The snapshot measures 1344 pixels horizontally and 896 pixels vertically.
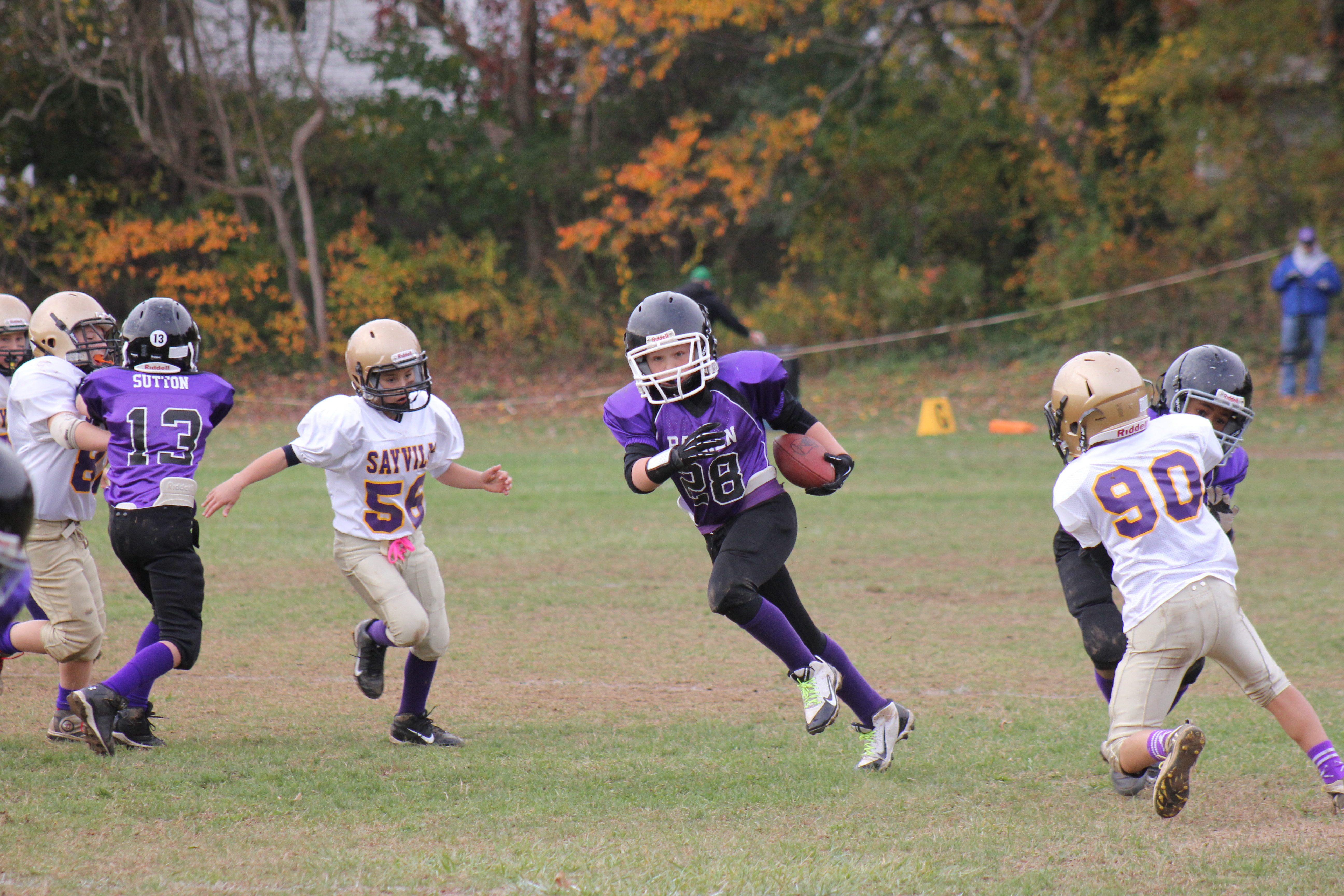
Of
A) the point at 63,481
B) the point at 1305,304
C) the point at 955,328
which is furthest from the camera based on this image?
the point at 955,328

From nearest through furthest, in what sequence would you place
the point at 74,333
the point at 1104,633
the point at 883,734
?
the point at 1104,633 → the point at 883,734 → the point at 74,333

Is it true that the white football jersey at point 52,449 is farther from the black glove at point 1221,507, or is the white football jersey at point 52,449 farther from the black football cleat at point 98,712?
the black glove at point 1221,507

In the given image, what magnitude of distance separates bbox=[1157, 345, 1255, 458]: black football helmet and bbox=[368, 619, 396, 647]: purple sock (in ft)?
10.8

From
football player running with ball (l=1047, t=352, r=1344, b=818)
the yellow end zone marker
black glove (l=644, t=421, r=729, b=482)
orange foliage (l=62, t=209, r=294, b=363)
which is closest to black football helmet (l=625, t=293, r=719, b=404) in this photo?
black glove (l=644, t=421, r=729, b=482)

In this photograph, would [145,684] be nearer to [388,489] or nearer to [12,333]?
[388,489]

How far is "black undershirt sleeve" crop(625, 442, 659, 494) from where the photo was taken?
15.6ft

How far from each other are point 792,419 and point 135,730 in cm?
295

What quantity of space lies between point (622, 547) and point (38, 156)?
1860 cm

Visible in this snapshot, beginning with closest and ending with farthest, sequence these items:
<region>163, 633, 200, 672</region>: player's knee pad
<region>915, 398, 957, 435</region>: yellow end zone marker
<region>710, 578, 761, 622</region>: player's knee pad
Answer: <region>710, 578, 761, 622</region>: player's knee pad
<region>163, 633, 200, 672</region>: player's knee pad
<region>915, 398, 957, 435</region>: yellow end zone marker

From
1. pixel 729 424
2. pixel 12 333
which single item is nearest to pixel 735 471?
pixel 729 424

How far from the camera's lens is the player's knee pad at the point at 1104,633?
4332 mm

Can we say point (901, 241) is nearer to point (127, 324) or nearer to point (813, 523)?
point (813, 523)

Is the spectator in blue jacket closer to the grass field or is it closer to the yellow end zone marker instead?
the yellow end zone marker

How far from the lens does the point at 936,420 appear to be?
16297mm
